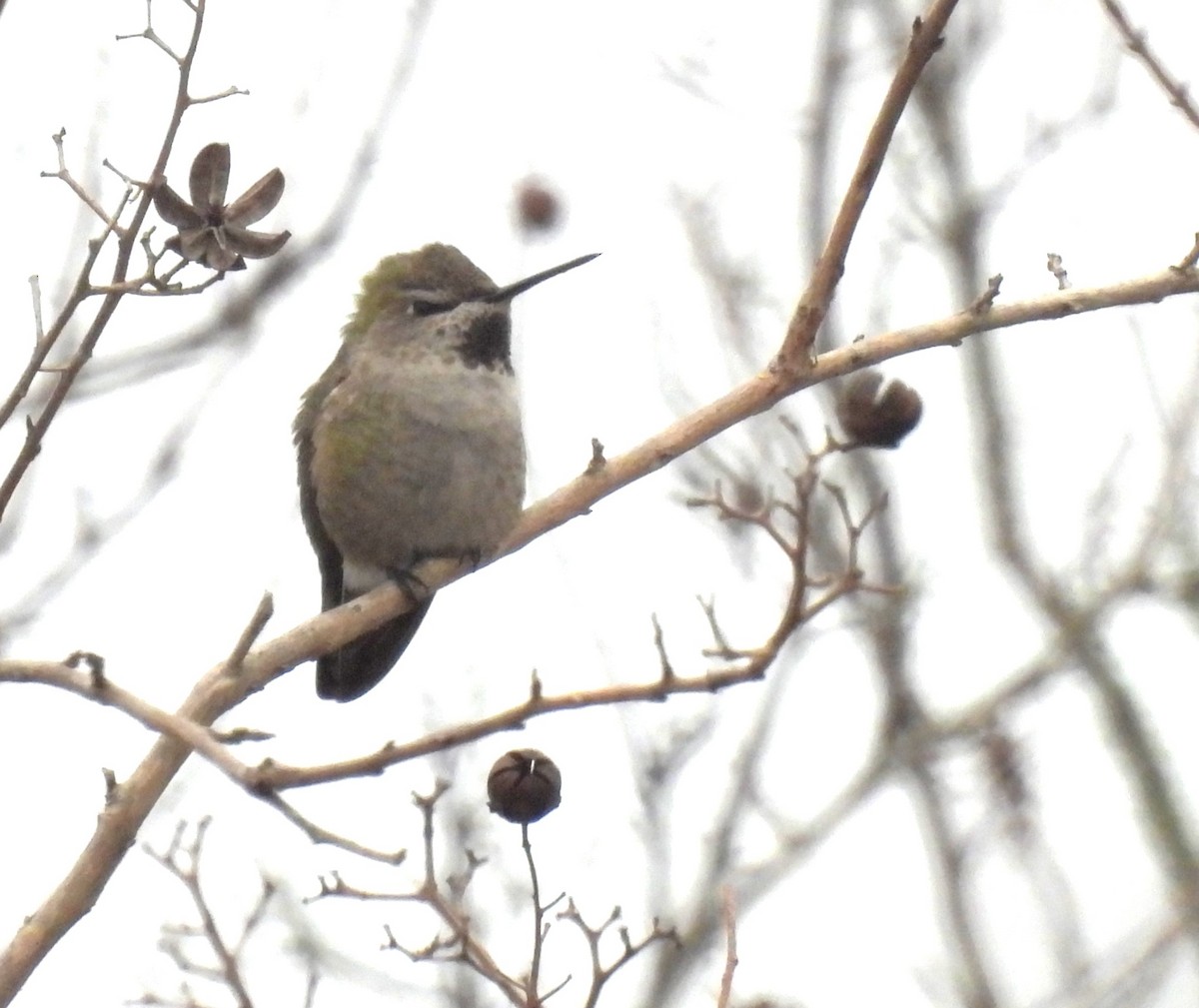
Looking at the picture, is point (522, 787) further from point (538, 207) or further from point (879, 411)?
point (538, 207)

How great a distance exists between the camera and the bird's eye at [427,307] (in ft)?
23.4

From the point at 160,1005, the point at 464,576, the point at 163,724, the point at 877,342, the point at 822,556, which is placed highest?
the point at 822,556

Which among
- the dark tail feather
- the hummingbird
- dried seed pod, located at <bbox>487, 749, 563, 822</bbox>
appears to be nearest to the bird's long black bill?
the hummingbird

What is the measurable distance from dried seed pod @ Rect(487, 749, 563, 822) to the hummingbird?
2162mm

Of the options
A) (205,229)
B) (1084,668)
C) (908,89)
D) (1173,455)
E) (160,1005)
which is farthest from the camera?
(1084,668)

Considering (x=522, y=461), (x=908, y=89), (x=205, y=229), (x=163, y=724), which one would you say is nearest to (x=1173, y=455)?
(x=522, y=461)

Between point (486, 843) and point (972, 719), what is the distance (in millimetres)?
2788

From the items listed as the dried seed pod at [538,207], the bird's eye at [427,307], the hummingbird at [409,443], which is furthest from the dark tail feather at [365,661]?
the dried seed pod at [538,207]

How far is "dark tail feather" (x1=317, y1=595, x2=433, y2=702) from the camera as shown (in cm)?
686

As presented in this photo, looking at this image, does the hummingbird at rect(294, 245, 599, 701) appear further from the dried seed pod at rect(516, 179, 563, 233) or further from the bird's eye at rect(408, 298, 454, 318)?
the dried seed pod at rect(516, 179, 563, 233)

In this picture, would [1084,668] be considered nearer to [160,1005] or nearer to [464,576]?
[464,576]

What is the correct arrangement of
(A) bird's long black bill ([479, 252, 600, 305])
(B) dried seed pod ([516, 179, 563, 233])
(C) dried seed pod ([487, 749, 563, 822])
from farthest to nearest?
(B) dried seed pod ([516, 179, 563, 233])
(A) bird's long black bill ([479, 252, 600, 305])
(C) dried seed pod ([487, 749, 563, 822])

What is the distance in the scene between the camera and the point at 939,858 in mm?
8977

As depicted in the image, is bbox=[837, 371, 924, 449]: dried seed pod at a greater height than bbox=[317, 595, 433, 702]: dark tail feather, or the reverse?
bbox=[317, 595, 433, 702]: dark tail feather
